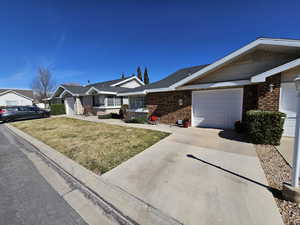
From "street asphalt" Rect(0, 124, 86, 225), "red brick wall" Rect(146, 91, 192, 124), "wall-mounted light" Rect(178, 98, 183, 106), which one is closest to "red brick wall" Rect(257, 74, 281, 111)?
"red brick wall" Rect(146, 91, 192, 124)

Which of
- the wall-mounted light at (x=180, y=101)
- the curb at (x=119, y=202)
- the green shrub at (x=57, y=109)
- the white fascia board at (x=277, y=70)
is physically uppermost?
the white fascia board at (x=277, y=70)

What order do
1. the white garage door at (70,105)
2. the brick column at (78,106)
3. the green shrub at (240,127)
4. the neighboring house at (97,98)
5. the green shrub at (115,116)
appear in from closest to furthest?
1. the green shrub at (240,127)
2. the green shrub at (115,116)
3. the neighboring house at (97,98)
4. the brick column at (78,106)
5. the white garage door at (70,105)

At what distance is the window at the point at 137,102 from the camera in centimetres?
1126

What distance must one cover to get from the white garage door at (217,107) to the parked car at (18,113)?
1737cm

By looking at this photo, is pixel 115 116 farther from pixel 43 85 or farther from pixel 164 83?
pixel 43 85

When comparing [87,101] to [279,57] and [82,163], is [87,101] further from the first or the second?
[279,57]

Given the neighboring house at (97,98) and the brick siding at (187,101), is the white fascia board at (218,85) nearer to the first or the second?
the brick siding at (187,101)

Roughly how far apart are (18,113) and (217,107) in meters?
18.7

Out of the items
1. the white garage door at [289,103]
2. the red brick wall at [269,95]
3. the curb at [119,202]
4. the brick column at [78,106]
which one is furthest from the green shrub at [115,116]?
the white garage door at [289,103]

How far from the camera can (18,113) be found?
12.9 m

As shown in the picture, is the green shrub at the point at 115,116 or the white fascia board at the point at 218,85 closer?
the white fascia board at the point at 218,85

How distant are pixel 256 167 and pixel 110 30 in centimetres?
1305

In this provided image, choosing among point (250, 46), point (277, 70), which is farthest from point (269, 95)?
point (250, 46)

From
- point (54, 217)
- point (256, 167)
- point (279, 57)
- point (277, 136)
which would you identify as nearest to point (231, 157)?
point (256, 167)
